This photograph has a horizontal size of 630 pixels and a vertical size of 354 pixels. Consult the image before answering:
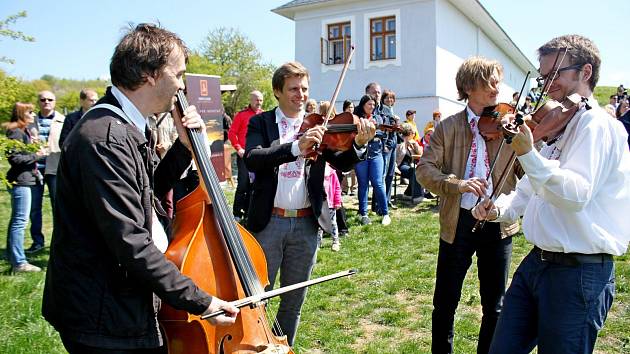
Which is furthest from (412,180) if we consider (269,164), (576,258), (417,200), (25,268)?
(576,258)

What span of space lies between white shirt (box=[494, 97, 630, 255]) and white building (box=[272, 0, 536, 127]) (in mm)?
16400

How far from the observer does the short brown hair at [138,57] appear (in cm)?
177

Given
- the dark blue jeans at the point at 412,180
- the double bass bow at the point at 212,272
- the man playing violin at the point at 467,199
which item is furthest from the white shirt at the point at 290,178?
the dark blue jeans at the point at 412,180

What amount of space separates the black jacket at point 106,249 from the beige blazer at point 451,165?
189 cm

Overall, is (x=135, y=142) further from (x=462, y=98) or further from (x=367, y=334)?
(x=367, y=334)

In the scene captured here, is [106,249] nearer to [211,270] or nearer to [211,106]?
[211,270]

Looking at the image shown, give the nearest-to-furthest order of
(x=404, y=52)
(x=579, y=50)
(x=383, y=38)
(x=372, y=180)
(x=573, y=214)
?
(x=573, y=214)
(x=579, y=50)
(x=372, y=180)
(x=404, y=52)
(x=383, y=38)

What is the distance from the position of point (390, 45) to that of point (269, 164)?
17.0 metres

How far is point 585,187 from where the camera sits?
2086 mm

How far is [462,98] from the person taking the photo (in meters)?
3.36

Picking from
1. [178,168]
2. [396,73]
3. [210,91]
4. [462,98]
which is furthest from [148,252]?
[396,73]

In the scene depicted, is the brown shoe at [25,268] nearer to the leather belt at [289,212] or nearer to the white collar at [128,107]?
the leather belt at [289,212]

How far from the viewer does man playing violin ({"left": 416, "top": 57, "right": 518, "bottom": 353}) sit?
3164 millimetres

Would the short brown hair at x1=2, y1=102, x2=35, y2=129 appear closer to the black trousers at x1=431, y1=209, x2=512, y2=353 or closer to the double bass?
the double bass
